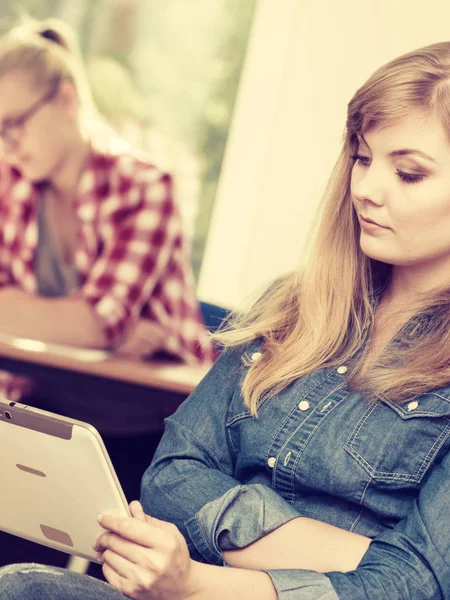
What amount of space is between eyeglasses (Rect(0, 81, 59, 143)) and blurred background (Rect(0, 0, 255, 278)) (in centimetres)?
141

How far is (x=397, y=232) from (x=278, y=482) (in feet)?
1.31

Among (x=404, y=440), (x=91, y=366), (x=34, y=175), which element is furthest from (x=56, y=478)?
(x=34, y=175)

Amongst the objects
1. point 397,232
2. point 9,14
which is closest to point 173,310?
point 397,232

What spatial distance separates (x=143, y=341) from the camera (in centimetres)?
247

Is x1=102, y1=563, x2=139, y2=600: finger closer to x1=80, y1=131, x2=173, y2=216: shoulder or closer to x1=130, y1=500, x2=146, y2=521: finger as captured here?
x1=130, y1=500, x2=146, y2=521: finger

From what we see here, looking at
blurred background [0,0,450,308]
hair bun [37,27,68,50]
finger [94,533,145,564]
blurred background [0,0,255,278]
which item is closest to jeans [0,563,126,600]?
finger [94,533,145,564]

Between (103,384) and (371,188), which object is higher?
(371,188)

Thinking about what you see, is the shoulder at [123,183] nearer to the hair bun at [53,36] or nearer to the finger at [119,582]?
the hair bun at [53,36]

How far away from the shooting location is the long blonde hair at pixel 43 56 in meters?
2.57

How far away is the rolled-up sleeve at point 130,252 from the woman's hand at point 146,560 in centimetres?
140

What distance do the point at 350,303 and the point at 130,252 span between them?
1254 millimetres

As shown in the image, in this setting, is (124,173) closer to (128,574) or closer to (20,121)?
(20,121)

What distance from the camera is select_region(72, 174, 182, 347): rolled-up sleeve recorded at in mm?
2471

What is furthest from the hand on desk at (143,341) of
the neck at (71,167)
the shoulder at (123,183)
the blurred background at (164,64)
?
the blurred background at (164,64)
